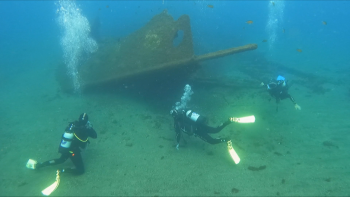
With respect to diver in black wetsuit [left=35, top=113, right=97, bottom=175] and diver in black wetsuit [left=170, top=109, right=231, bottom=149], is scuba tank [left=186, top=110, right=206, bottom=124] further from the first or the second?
diver in black wetsuit [left=35, top=113, right=97, bottom=175]

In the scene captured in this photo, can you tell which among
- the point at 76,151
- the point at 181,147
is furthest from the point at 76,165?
the point at 181,147

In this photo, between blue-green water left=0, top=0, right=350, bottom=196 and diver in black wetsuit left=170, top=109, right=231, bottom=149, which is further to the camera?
diver in black wetsuit left=170, top=109, right=231, bottom=149

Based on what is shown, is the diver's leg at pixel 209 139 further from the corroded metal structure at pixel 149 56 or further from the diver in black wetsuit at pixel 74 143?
the diver in black wetsuit at pixel 74 143

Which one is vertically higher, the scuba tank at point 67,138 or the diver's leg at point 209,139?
the scuba tank at point 67,138

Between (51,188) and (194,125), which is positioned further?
(194,125)

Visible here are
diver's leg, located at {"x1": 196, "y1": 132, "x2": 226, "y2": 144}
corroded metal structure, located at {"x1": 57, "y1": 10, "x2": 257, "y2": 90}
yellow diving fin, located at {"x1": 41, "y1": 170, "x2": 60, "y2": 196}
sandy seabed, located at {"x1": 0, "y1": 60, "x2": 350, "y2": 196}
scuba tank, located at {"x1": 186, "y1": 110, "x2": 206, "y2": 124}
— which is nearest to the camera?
yellow diving fin, located at {"x1": 41, "y1": 170, "x2": 60, "y2": 196}

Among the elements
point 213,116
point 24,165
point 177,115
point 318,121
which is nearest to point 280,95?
point 318,121

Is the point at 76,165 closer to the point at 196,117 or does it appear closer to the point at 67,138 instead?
the point at 67,138

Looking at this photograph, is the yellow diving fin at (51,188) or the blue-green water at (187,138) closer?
the yellow diving fin at (51,188)

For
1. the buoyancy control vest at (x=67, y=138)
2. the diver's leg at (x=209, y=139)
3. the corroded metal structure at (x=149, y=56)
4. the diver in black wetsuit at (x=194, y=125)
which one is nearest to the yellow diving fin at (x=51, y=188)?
the buoyancy control vest at (x=67, y=138)

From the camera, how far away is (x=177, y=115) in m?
6.68

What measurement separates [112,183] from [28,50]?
789 inches

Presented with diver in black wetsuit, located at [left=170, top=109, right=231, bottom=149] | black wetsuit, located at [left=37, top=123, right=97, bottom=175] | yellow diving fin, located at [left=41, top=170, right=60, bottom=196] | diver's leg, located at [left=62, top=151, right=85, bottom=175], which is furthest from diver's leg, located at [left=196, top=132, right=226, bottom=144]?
yellow diving fin, located at [left=41, top=170, right=60, bottom=196]

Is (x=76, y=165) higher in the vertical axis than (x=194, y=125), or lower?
lower
